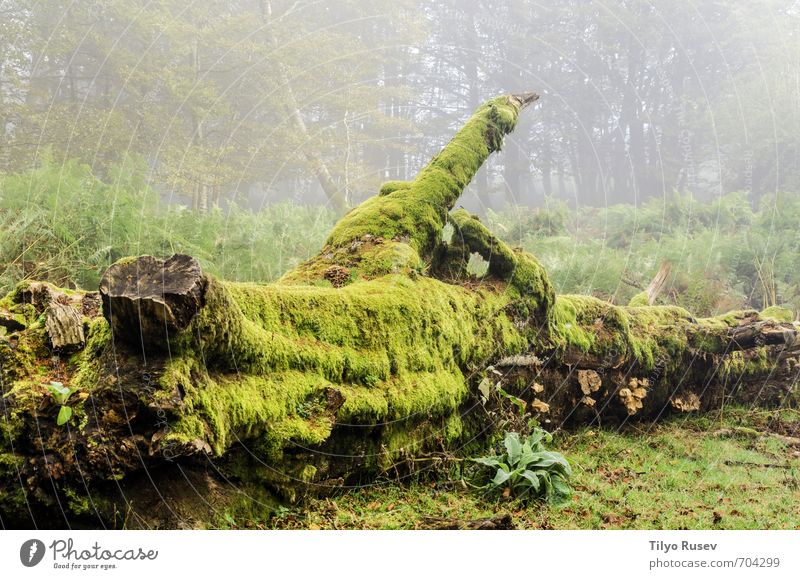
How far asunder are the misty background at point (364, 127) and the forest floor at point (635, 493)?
5.25 m

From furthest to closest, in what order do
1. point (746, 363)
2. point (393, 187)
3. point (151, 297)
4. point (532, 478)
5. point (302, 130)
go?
point (302, 130)
point (746, 363)
point (393, 187)
point (532, 478)
point (151, 297)

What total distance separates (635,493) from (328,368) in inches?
122

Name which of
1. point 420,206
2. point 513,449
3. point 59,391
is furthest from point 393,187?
point 59,391

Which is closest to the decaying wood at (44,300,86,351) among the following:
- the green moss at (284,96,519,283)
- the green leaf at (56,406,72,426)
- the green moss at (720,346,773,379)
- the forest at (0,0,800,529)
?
the forest at (0,0,800,529)

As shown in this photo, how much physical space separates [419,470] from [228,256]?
21.7 ft

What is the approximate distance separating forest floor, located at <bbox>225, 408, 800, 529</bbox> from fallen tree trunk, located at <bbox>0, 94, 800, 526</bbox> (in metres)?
0.27

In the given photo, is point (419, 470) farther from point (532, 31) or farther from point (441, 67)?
point (532, 31)

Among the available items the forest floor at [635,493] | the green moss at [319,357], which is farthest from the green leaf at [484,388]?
the forest floor at [635,493]

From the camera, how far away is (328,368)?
4.45 m

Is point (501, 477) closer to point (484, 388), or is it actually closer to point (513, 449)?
point (513, 449)

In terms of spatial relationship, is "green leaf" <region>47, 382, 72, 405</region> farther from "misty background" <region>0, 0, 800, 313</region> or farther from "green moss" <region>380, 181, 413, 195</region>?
"green moss" <region>380, 181, 413, 195</region>

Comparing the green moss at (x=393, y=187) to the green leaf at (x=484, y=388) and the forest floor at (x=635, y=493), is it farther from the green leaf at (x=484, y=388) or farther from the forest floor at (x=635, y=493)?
the forest floor at (x=635, y=493)
